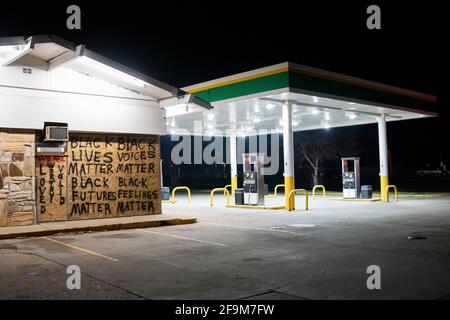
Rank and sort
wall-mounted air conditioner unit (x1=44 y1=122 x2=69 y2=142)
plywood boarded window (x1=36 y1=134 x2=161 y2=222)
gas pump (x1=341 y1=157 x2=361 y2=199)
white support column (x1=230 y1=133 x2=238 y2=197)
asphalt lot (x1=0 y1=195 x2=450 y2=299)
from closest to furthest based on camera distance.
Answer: asphalt lot (x1=0 y1=195 x2=450 y2=299), wall-mounted air conditioner unit (x1=44 y1=122 x2=69 y2=142), plywood boarded window (x1=36 y1=134 x2=161 y2=222), gas pump (x1=341 y1=157 x2=361 y2=199), white support column (x1=230 y1=133 x2=238 y2=197)

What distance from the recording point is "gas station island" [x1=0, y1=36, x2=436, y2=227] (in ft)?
42.6

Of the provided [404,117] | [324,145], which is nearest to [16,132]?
[404,117]

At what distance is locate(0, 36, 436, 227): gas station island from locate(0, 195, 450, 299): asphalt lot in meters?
2.17

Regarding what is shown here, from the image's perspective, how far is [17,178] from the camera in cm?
1314

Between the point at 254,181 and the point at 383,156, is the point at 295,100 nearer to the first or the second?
the point at 254,181

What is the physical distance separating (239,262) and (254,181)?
Answer: 40.5 ft

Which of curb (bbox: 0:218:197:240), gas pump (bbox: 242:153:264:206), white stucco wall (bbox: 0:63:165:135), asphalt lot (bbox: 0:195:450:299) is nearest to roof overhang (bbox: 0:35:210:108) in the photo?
white stucco wall (bbox: 0:63:165:135)

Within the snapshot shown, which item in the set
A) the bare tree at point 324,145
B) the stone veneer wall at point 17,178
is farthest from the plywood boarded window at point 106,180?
the bare tree at point 324,145

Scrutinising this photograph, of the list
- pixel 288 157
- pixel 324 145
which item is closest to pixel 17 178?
pixel 288 157

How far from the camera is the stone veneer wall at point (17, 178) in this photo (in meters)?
12.9

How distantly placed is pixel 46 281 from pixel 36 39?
672cm

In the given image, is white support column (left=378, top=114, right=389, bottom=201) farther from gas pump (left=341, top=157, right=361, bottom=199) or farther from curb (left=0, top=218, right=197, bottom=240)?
curb (left=0, top=218, right=197, bottom=240)

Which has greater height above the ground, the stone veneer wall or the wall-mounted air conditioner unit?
the wall-mounted air conditioner unit

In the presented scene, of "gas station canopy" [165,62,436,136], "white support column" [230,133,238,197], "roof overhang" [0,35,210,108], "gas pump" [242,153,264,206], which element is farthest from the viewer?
"white support column" [230,133,238,197]
